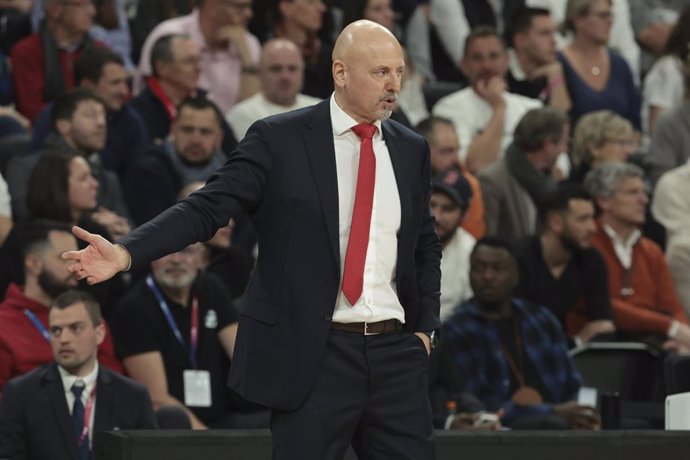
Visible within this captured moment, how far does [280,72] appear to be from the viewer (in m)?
9.44

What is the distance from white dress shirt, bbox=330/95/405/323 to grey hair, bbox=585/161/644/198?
17.0 feet

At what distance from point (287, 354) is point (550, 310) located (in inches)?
188

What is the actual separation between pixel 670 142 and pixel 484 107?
1.24 meters

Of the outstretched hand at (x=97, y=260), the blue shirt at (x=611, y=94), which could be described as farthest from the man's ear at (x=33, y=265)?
the blue shirt at (x=611, y=94)

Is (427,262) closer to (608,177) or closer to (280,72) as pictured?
(608,177)

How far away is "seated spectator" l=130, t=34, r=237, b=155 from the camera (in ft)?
30.2

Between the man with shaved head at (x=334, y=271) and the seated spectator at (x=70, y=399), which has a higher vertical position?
the man with shaved head at (x=334, y=271)

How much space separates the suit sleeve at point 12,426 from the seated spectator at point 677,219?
4.38m

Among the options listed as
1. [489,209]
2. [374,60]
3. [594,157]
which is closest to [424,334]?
[374,60]

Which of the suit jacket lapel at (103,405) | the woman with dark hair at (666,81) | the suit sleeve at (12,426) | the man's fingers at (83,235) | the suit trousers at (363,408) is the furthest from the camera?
the woman with dark hair at (666,81)

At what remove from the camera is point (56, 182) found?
7.61 m

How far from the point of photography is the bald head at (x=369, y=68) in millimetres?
3955

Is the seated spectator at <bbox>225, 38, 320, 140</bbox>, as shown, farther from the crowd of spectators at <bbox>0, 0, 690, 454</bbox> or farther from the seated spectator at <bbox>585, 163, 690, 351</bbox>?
the seated spectator at <bbox>585, 163, 690, 351</bbox>

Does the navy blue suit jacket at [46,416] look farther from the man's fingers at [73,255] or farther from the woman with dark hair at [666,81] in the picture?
the woman with dark hair at [666,81]
